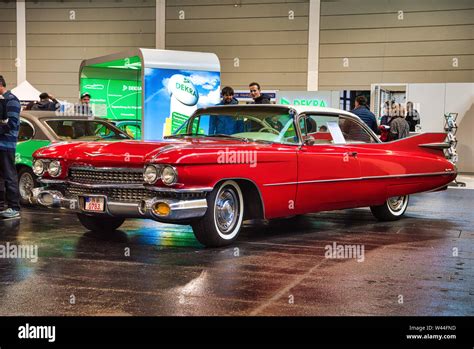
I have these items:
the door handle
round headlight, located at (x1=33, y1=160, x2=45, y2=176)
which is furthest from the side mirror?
round headlight, located at (x1=33, y1=160, x2=45, y2=176)

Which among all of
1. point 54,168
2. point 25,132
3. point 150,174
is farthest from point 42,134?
point 150,174

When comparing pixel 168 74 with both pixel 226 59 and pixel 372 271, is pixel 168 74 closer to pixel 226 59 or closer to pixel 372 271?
pixel 372 271

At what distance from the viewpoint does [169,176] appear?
6.02 meters

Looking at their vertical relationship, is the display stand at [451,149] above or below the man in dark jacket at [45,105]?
below

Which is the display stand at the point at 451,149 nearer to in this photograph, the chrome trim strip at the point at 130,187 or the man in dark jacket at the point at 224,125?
the man in dark jacket at the point at 224,125

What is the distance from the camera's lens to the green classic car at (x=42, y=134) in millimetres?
9859

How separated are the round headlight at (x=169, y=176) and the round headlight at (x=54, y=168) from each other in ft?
4.90

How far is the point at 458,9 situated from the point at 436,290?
16.2 meters

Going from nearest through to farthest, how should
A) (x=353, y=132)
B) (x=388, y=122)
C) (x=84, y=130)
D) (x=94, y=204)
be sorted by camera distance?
(x=94, y=204) → (x=353, y=132) → (x=84, y=130) → (x=388, y=122)

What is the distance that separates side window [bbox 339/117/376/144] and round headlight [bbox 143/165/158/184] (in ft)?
9.89

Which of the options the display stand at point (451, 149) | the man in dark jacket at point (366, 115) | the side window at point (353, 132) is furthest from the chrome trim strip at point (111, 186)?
the display stand at point (451, 149)

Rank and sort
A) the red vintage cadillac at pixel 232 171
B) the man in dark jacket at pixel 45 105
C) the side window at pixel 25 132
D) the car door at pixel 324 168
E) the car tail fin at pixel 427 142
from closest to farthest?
1. the red vintage cadillac at pixel 232 171
2. the car door at pixel 324 168
3. the car tail fin at pixel 427 142
4. the side window at pixel 25 132
5. the man in dark jacket at pixel 45 105

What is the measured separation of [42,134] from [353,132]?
15.7ft

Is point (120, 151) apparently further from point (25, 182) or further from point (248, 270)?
point (25, 182)
